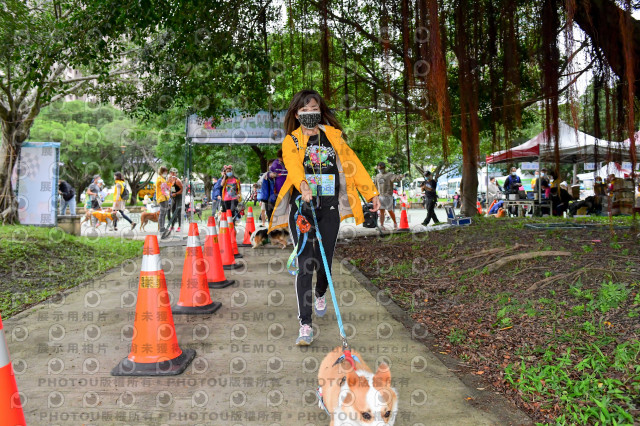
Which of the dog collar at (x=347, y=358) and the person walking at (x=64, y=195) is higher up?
the person walking at (x=64, y=195)

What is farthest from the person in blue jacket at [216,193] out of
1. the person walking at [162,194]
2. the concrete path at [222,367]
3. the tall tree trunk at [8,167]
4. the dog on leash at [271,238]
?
the concrete path at [222,367]

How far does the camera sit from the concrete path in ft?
7.82

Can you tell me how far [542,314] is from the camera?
3.62 metres

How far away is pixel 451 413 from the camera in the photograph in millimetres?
2408

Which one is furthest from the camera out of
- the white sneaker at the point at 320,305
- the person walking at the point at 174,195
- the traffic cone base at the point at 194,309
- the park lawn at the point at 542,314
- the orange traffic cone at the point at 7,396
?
the person walking at the point at 174,195

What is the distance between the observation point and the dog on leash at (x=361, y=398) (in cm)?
174

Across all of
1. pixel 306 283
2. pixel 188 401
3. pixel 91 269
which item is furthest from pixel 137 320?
pixel 91 269

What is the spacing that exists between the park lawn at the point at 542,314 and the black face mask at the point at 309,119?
1.92 m

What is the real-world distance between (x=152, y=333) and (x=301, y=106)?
192 centimetres

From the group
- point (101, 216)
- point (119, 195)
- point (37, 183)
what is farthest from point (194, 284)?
point (101, 216)

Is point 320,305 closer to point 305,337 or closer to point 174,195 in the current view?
point 305,337

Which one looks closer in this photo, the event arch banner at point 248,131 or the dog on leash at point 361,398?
the dog on leash at point 361,398

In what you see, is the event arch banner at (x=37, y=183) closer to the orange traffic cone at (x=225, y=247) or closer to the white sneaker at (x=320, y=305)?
the orange traffic cone at (x=225, y=247)

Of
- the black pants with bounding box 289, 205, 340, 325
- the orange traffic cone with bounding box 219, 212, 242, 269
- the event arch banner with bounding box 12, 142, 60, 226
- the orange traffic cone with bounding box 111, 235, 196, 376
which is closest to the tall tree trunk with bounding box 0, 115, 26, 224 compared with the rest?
the event arch banner with bounding box 12, 142, 60, 226
